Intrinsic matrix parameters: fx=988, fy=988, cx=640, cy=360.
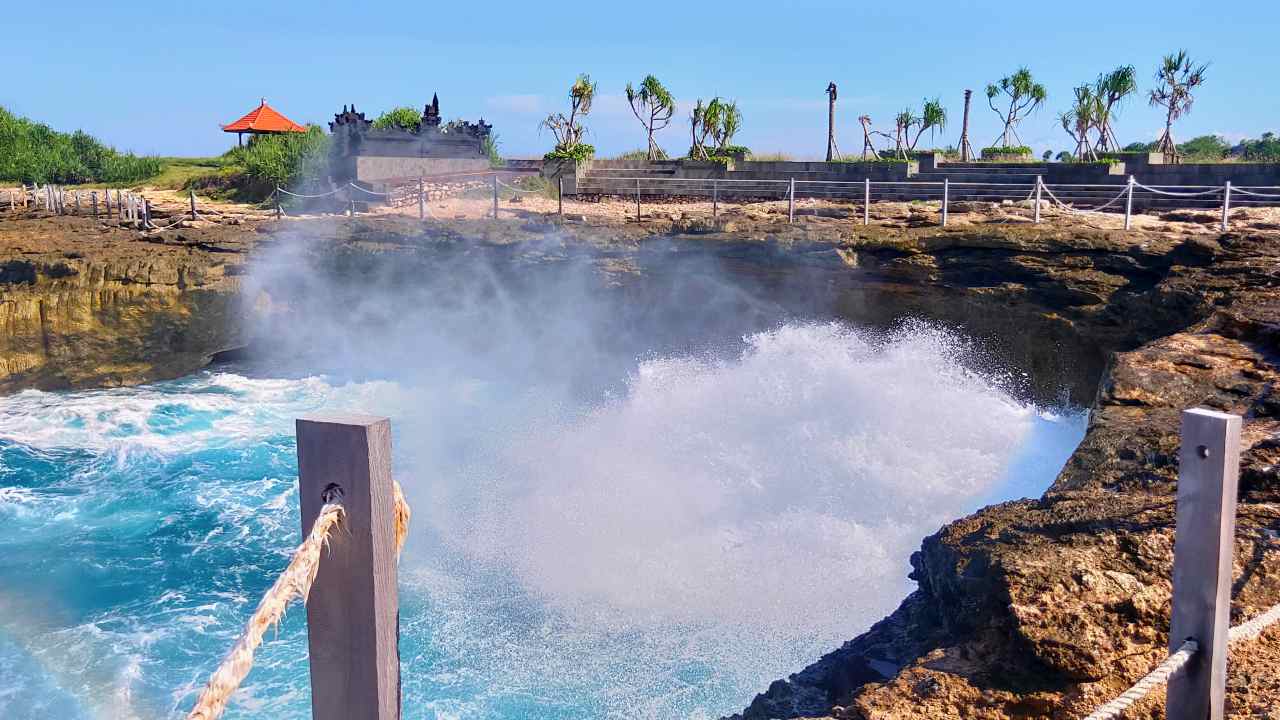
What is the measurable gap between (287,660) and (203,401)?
9262 mm

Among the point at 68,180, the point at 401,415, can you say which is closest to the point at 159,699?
the point at 401,415

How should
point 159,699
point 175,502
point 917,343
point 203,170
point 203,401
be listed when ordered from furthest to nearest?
point 203,170 → point 203,401 → point 917,343 → point 175,502 → point 159,699

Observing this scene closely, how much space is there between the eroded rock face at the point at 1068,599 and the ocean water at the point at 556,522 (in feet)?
7.70

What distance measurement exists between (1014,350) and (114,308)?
536 inches

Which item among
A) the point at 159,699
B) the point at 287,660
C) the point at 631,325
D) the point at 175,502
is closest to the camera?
the point at 159,699

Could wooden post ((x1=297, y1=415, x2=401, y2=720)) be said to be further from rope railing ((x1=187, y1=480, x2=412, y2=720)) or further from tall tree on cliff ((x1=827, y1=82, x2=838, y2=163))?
tall tree on cliff ((x1=827, y1=82, x2=838, y2=163))

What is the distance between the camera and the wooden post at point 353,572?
6.02ft

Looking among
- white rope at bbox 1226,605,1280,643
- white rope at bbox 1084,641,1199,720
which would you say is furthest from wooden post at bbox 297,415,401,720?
white rope at bbox 1226,605,1280,643

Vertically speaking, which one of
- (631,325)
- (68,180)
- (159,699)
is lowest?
(159,699)

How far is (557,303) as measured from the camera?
17.3 metres

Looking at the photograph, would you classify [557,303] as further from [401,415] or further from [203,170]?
[203,170]

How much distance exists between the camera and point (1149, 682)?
8.11 feet

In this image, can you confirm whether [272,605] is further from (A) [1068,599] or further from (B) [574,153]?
(B) [574,153]

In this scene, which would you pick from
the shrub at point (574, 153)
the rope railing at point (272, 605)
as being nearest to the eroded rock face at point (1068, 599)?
the rope railing at point (272, 605)
